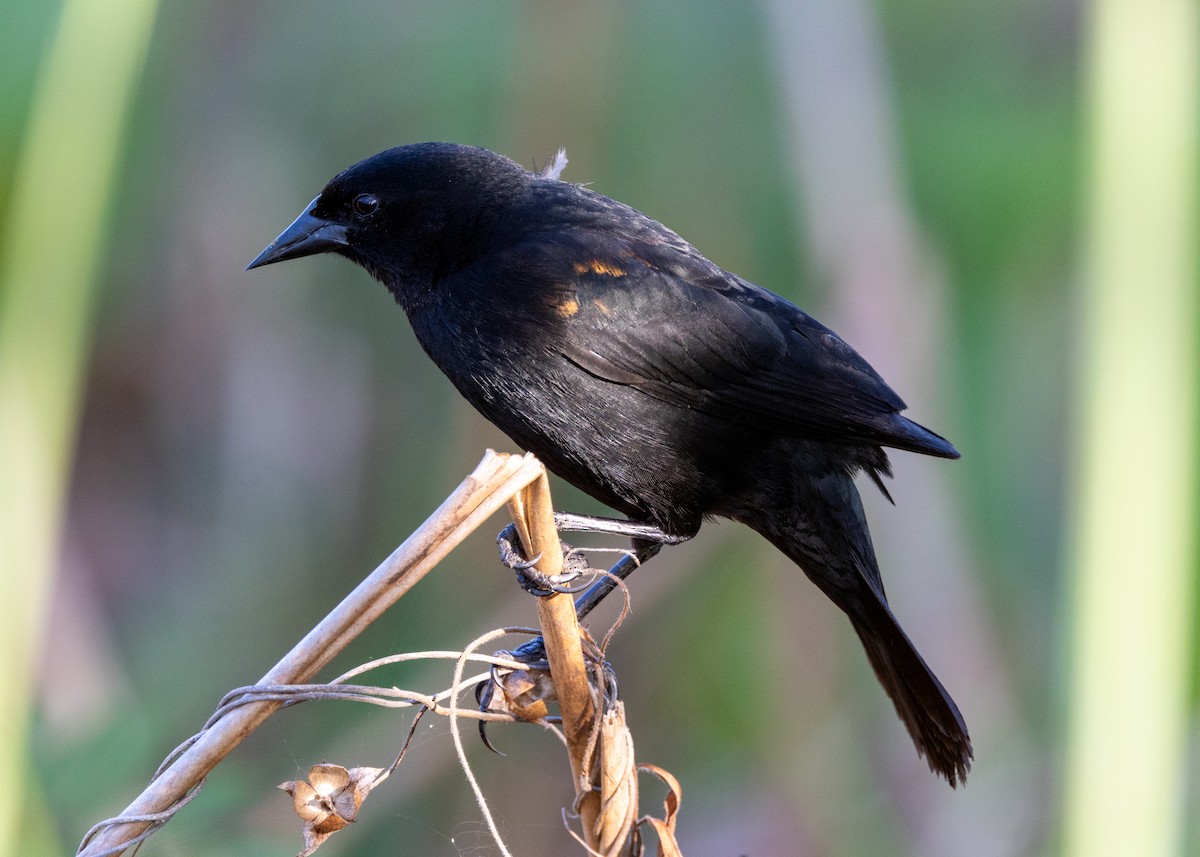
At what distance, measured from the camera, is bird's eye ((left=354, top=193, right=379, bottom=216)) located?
2869mm

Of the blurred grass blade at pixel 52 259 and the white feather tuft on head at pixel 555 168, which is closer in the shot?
the blurred grass blade at pixel 52 259

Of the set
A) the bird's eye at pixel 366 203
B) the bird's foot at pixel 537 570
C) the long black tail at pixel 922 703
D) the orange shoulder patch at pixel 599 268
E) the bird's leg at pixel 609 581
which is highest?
the bird's eye at pixel 366 203

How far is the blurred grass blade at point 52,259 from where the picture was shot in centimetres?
244

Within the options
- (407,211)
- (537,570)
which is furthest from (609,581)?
(537,570)

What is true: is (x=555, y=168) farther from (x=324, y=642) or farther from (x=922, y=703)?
(x=324, y=642)

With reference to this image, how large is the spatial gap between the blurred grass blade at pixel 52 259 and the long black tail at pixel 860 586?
4.73ft

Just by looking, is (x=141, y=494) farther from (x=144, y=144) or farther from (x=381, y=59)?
(x=381, y=59)

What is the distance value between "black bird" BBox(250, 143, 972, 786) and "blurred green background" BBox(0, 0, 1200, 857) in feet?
4.16

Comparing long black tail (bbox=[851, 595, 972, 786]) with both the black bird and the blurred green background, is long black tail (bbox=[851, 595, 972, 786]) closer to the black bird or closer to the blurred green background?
the black bird

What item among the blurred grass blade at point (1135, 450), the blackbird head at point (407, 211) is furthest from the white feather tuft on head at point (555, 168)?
the blurred grass blade at point (1135, 450)

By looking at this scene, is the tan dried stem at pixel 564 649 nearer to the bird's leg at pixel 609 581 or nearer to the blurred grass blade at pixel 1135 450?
the blurred grass blade at pixel 1135 450

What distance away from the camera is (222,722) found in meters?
1.49

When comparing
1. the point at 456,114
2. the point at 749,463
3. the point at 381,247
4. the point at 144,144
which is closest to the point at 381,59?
the point at 456,114

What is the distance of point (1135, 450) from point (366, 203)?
5.92 feet
